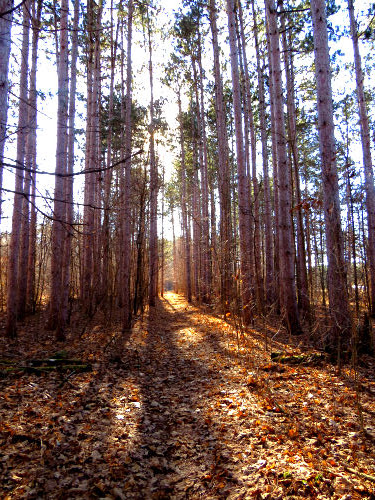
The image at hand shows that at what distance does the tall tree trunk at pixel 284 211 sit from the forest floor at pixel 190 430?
4.50ft

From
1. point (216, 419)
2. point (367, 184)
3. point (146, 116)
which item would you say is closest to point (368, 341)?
point (216, 419)

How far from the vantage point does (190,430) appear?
11.3 ft

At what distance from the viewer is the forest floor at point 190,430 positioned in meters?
2.46

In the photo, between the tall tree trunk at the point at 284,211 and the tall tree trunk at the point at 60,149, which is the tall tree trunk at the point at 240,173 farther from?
the tall tree trunk at the point at 60,149

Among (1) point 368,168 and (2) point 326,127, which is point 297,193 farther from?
(1) point 368,168

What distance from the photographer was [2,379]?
15.2 feet

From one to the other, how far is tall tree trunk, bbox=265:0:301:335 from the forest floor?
137 centimetres

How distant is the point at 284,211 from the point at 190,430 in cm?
551

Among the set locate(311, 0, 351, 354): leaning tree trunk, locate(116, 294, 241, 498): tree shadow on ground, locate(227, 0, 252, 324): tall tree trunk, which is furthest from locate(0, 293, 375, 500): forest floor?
locate(227, 0, 252, 324): tall tree trunk

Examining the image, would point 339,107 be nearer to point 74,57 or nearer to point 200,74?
point 200,74

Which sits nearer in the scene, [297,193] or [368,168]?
[297,193]

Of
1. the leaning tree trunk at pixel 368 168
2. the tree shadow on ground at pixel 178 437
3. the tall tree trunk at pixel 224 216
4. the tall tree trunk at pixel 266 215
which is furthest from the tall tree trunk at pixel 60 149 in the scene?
the leaning tree trunk at pixel 368 168

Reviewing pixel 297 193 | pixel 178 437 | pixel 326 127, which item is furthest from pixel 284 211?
pixel 178 437

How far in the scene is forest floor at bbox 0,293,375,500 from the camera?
8.07 feet
